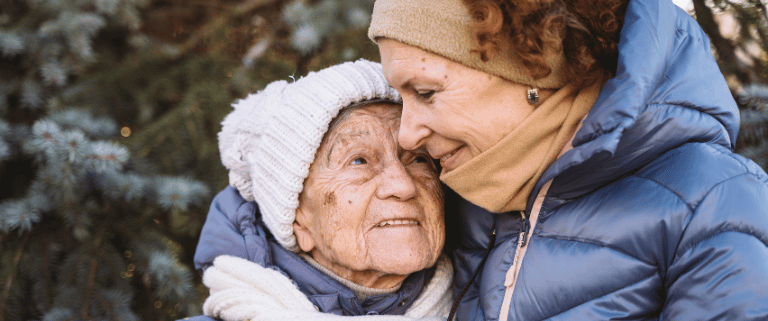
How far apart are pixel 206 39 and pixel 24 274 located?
1599mm

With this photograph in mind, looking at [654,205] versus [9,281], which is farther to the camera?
[9,281]

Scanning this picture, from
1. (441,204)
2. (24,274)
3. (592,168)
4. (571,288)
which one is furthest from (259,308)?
(24,274)

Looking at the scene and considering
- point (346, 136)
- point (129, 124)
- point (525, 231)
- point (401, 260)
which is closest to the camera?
point (525, 231)

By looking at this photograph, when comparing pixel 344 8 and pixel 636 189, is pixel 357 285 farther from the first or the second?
pixel 344 8

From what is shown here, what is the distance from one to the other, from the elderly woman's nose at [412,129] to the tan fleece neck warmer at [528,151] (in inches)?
5.6

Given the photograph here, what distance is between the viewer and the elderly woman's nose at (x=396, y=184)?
1879 mm

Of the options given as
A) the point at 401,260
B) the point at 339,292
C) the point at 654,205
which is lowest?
the point at 339,292

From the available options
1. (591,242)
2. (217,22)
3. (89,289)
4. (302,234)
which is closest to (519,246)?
(591,242)

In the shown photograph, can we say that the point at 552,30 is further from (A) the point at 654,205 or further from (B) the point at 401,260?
(B) the point at 401,260

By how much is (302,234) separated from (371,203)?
33 centimetres

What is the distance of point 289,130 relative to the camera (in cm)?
197

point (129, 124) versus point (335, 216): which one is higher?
point (335, 216)

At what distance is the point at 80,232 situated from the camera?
2.43 metres

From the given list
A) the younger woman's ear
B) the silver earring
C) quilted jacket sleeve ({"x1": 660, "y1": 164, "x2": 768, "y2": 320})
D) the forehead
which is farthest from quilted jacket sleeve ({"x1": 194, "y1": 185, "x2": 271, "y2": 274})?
quilted jacket sleeve ({"x1": 660, "y1": 164, "x2": 768, "y2": 320})
